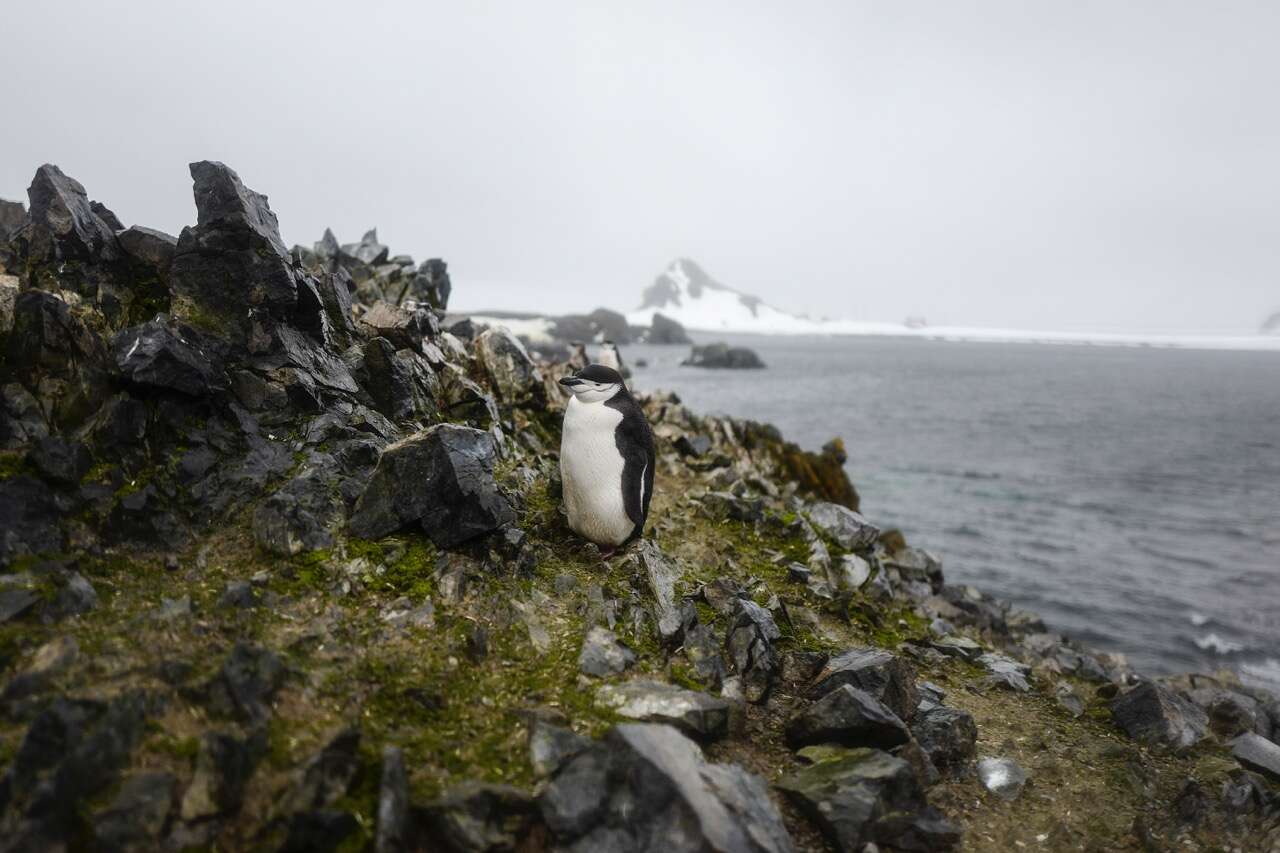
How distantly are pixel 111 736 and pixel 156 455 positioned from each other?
2.91 metres

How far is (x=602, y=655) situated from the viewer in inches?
215

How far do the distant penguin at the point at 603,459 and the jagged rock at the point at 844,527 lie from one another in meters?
4.29

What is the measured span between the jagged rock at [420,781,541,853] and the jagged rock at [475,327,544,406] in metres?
6.61

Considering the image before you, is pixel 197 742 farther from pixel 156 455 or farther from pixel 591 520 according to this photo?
pixel 591 520

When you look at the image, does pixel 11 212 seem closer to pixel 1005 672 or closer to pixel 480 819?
pixel 480 819

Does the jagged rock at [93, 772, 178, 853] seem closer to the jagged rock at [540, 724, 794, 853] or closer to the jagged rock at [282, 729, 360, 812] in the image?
the jagged rock at [282, 729, 360, 812]

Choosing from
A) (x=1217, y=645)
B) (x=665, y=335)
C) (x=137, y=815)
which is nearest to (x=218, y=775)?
(x=137, y=815)

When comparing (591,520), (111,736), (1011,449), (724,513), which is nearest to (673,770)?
(111,736)

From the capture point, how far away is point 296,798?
3.49 m

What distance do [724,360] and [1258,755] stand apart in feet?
283

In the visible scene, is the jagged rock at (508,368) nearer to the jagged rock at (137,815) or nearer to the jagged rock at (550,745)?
the jagged rock at (550,745)

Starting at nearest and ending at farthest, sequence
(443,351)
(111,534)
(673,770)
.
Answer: (673,770)
(111,534)
(443,351)

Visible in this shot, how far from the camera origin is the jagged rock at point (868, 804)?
436 cm

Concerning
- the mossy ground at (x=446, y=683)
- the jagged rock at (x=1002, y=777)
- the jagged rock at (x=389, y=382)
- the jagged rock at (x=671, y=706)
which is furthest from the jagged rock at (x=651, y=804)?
the jagged rock at (x=389, y=382)
